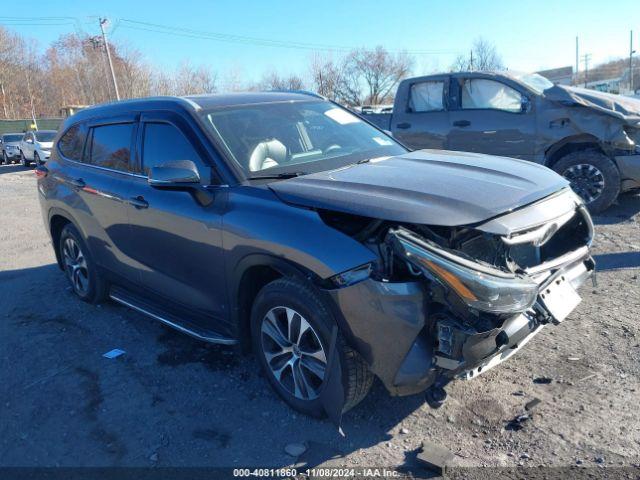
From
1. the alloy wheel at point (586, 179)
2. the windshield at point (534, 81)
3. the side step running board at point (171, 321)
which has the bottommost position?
the side step running board at point (171, 321)

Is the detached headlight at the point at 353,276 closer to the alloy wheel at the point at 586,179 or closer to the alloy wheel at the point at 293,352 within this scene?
the alloy wheel at the point at 293,352

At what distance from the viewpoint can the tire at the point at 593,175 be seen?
7.01 m

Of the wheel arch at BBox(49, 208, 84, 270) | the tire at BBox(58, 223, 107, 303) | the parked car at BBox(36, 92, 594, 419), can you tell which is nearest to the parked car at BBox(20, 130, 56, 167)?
the wheel arch at BBox(49, 208, 84, 270)

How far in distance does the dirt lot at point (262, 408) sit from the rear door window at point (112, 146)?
4.73ft

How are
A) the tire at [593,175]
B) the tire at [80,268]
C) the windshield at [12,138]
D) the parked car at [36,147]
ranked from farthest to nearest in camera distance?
the windshield at [12,138]
the parked car at [36,147]
the tire at [593,175]
the tire at [80,268]

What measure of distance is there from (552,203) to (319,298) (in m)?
1.53

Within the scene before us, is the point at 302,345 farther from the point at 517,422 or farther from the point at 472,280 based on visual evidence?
the point at 517,422

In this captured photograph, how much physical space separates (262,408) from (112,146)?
8.62ft

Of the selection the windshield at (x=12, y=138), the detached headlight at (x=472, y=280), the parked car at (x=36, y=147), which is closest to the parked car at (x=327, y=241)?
the detached headlight at (x=472, y=280)

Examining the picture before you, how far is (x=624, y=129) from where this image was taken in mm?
6938

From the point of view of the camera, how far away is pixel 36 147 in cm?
2262

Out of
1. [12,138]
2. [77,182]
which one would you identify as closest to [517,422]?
[77,182]

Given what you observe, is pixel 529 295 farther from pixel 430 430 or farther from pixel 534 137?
pixel 534 137

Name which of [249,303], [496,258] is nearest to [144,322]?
[249,303]
